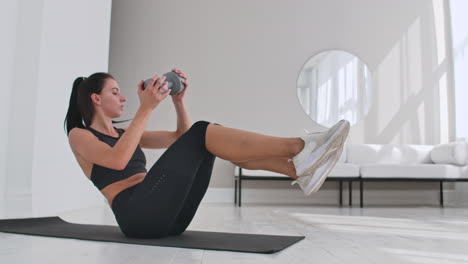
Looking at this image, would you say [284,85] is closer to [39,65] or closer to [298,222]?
[298,222]

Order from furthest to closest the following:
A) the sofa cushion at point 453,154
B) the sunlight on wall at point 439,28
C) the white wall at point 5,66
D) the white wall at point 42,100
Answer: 1. the sunlight on wall at point 439,28
2. the sofa cushion at point 453,154
3. the white wall at point 42,100
4. the white wall at point 5,66

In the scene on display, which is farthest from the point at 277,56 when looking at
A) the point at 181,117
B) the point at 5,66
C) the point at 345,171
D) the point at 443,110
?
the point at 181,117

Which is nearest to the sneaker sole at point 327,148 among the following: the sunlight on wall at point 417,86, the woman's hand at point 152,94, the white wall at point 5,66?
the woman's hand at point 152,94

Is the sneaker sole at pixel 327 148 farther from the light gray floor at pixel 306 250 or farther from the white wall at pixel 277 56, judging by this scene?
the white wall at pixel 277 56

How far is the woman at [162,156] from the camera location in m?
1.49

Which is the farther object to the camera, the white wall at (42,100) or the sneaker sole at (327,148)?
the white wall at (42,100)

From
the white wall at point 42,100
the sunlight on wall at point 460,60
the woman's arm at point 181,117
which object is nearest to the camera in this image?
the woman's arm at point 181,117

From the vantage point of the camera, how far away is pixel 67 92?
348cm

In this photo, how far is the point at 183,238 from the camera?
71.8 inches

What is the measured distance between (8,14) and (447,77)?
4.90m

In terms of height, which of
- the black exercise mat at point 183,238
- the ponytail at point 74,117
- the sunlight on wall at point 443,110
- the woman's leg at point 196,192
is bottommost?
the black exercise mat at point 183,238

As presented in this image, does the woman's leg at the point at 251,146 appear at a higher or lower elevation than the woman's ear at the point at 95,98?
lower

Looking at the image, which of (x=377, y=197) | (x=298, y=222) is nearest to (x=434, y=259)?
(x=298, y=222)

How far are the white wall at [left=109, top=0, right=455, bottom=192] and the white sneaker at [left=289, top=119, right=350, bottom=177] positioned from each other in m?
3.76
